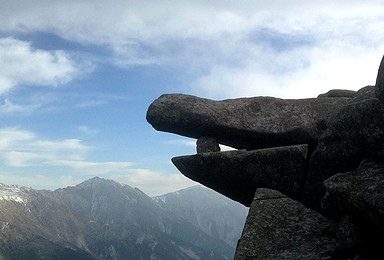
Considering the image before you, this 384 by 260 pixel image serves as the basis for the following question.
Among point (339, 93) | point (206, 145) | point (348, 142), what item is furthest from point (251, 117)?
point (348, 142)

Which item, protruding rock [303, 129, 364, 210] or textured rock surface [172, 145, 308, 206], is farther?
textured rock surface [172, 145, 308, 206]

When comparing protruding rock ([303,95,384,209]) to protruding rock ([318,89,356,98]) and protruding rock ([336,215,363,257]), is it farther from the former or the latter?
protruding rock ([318,89,356,98])

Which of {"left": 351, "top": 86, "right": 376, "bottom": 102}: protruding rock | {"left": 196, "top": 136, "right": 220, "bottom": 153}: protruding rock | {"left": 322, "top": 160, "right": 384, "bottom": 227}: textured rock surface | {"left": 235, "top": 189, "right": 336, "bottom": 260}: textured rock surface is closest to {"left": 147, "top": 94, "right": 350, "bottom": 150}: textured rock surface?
{"left": 196, "top": 136, "right": 220, "bottom": 153}: protruding rock

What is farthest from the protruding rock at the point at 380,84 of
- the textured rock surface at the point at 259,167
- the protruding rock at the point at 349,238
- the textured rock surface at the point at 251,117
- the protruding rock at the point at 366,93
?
the textured rock surface at the point at 251,117

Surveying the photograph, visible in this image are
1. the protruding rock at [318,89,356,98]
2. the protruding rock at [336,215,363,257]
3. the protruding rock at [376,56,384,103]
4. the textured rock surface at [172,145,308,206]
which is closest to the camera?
the protruding rock at [336,215,363,257]

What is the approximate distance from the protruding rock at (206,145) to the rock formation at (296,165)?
0.23ft

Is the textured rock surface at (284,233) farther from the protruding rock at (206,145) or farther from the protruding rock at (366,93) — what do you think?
the protruding rock at (206,145)

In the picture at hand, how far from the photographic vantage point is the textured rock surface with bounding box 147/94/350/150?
22312mm

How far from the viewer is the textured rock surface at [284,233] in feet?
40.1

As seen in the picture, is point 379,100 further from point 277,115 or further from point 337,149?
point 277,115

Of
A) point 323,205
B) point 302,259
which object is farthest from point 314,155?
point 302,259

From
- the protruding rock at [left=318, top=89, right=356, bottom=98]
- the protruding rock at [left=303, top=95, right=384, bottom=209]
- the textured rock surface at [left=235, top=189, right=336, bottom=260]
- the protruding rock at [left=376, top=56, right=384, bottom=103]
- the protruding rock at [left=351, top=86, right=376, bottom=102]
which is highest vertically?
the protruding rock at [left=318, top=89, right=356, bottom=98]

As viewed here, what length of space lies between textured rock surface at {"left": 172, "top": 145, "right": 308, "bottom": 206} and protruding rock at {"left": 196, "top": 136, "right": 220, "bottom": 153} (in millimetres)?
2380

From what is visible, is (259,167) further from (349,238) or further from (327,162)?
(349,238)
